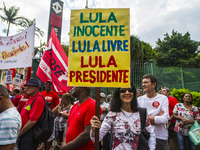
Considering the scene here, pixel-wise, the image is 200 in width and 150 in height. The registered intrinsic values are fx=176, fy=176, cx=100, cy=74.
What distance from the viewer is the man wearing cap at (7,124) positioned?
6.04 ft

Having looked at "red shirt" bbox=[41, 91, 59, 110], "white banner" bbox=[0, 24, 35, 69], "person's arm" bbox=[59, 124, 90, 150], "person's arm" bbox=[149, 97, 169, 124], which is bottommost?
"person's arm" bbox=[59, 124, 90, 150]

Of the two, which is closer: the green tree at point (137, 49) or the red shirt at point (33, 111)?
the red shirt at point (33, 111)

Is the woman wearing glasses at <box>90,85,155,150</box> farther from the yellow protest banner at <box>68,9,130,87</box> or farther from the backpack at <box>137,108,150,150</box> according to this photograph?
the yellow protest banner at <box>68,9,130,87</box>

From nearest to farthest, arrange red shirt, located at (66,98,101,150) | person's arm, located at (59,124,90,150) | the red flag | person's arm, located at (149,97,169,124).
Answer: person's arm, located at (59,124,90,150) → red shirt, located at (66,98,101,150) → person's arm, located at (149,97,169,124) → the red flag

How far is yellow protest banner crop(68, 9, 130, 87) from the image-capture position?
2080 mm

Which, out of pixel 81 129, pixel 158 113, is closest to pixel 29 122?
pixel 81 129

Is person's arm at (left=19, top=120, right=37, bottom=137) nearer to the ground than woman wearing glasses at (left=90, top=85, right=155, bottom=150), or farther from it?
nearer to the ground

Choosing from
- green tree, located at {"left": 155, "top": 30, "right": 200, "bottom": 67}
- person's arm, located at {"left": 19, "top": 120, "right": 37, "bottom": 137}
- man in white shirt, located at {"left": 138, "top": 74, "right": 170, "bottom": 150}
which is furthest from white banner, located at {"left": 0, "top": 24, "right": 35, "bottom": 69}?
green tree, located at {"left": 155, "top": 30, "right": 200, "bottom": 67}

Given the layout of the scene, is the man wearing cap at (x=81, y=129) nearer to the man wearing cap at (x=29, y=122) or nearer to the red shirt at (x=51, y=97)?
the man wearing cap at (x=29, y=122)

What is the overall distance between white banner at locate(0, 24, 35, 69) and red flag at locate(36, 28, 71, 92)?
0.45 meters

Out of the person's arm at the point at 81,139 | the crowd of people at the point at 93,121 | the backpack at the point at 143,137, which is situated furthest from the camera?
the person's arm at the point at 81,139


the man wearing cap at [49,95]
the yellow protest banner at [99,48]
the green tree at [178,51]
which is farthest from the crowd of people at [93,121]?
the green tree at [178,51]

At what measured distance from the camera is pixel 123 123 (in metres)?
2.16

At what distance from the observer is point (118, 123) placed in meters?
2.17
